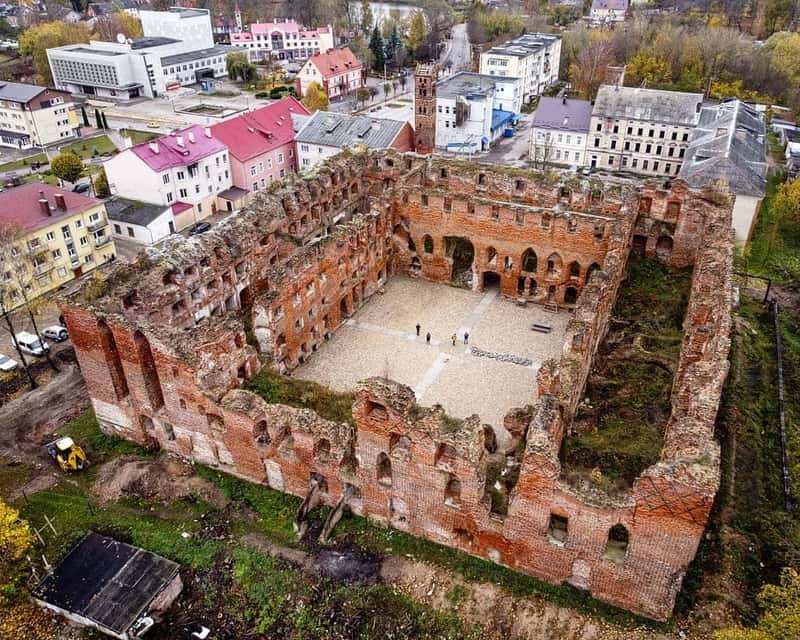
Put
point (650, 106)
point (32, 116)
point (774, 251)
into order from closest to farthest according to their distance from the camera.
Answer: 1. point (774, 251)
2. point (650, 106)
3. point (32, 116)

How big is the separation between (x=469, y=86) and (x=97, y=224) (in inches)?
2040

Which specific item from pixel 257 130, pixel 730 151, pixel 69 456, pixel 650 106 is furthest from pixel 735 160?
pixel 69 456

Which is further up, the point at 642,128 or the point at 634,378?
the point at 642,128

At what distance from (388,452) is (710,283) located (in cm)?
1975

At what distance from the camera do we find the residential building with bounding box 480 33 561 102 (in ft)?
319

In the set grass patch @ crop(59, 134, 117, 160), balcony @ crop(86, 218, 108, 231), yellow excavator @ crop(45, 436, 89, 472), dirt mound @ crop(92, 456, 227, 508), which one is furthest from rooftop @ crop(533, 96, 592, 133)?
yellow excavator @ crop(45, 436, 89, 472)

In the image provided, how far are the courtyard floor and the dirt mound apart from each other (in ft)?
32.1

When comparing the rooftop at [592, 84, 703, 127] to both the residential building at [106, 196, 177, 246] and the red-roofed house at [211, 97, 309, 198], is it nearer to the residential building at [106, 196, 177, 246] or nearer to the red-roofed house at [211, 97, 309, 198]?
the red-roofed house at [211, 97, 309, 198]

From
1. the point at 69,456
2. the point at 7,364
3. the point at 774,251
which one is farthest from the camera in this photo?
the point at 774,251

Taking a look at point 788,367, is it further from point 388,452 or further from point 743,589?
point 388,452

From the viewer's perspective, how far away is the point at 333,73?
10831cm

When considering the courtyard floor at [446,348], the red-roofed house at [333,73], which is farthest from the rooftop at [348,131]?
the red-roofed house at [333,73]

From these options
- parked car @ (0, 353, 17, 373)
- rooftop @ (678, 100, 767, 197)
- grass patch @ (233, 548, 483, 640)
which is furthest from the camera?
rooftop @ (678, 100, 767, 197)

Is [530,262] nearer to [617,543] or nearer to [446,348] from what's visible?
[446,348]
